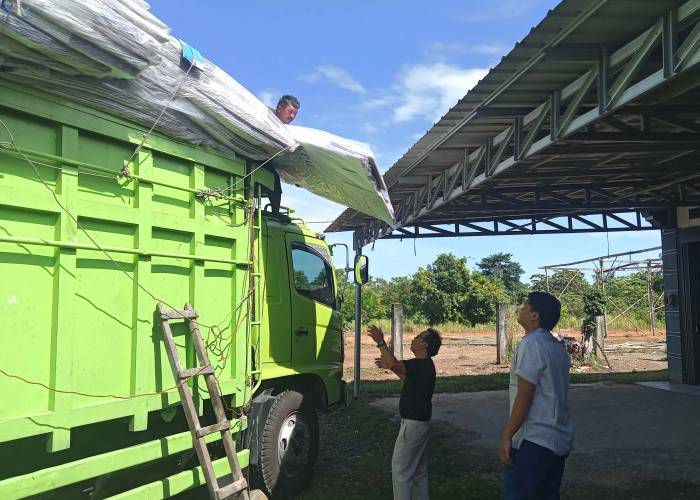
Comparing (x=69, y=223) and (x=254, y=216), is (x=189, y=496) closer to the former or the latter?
(x=254, y=216)

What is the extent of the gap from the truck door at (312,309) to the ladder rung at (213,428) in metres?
1.54

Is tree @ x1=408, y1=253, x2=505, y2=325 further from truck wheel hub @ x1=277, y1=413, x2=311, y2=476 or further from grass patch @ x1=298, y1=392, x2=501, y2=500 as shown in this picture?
truck wheel hub @ x1=277, y1=413, x2=311, y2=476

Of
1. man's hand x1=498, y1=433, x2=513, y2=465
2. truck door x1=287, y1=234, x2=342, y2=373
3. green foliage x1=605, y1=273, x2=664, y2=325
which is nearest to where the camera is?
man's hand x1=498, y1=433, x2=513, y2=465

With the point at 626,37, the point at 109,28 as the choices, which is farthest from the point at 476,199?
the point at 109,28

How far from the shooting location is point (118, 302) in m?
3.57

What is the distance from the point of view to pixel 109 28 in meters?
3.09

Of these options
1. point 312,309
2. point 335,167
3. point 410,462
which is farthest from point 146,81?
point 410,462

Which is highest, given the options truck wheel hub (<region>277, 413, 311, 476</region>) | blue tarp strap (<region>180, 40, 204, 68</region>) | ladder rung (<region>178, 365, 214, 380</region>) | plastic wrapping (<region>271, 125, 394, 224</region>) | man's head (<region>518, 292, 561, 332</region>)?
blue tarp strap (<region>180, 40, 204, 68</region>)

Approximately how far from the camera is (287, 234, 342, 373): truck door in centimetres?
582

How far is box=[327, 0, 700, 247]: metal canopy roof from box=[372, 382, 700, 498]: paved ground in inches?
136

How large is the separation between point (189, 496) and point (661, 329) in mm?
30981

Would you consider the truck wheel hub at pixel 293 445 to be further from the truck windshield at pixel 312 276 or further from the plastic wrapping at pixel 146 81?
the plastic wrapping at pixel 146 81

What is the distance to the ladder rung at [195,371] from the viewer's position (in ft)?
12.6

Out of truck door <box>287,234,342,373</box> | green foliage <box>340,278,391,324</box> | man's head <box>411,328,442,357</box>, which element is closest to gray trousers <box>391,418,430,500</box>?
man's head <box>411,328,442,357</box>
